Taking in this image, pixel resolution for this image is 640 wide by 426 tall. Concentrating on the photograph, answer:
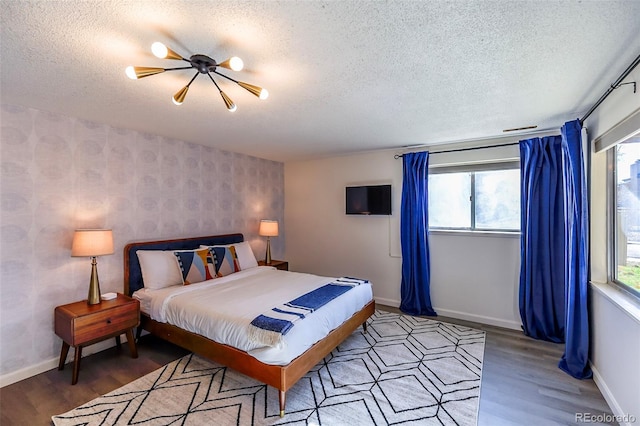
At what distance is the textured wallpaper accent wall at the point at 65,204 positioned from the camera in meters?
2.46

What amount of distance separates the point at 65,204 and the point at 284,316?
2.38m

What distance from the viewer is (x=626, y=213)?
2.22 metres

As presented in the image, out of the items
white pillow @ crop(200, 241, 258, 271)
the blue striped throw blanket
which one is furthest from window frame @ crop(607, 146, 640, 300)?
white pillow @ crop(200, 241, 258, 271)

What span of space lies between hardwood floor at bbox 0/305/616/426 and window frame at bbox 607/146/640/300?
0.97 meters

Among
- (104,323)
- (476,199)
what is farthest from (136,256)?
(476,199)

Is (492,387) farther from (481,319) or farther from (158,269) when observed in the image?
(158,269)

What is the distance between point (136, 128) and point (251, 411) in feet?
10.0

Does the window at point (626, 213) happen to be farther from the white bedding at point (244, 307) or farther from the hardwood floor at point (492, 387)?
the white bedding at point (244, 307)

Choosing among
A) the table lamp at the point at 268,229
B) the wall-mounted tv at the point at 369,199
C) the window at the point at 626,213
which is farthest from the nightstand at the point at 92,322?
the window at the point at 626,213

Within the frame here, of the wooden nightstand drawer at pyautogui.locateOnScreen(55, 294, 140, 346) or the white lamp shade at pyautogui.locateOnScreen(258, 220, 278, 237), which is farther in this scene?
the white lamp shade at pyautogui.locateOnScreen(258, 220, 278, 237)

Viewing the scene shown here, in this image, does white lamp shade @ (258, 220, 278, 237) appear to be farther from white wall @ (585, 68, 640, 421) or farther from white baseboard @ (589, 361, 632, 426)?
white baseboard @ (589, 361, 632, 426)

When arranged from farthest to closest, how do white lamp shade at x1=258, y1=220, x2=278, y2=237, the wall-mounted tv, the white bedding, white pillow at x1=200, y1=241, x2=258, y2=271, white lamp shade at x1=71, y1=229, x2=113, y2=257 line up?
white lamp shade at x1=258, y1=220, x2=278, y2=237 → the wall-mounted tv → white pillow at x1=200, y1=241, x2=258, y2=271 → white lamp shade at x1=71, y1=229, x2=113, y2=257 → the white bedding

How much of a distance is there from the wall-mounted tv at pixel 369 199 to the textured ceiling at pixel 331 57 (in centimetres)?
152

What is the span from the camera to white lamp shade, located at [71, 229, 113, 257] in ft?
8.41
